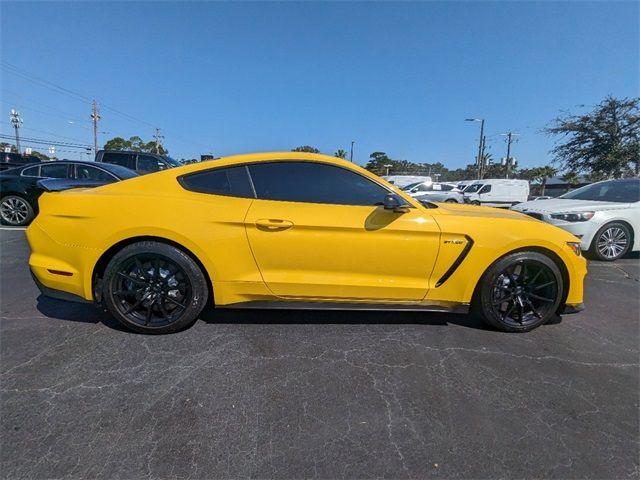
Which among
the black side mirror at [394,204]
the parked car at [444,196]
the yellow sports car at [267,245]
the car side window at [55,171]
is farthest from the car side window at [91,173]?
the parked car at [444,196]

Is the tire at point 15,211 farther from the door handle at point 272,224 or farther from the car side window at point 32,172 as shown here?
the door handle at point 272,224

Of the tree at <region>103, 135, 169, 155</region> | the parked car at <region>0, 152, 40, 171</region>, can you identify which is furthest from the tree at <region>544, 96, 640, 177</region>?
the tree at <region>103, 135, 169, 155</region>

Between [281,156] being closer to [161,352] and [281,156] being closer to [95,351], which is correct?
[161,352]

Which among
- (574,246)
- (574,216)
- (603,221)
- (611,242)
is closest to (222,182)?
(574,246)

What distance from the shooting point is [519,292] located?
2.79m

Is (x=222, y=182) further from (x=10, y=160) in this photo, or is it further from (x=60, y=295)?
(x=10, y=160)

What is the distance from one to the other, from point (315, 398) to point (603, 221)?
5730mm

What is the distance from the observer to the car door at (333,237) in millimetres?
2504

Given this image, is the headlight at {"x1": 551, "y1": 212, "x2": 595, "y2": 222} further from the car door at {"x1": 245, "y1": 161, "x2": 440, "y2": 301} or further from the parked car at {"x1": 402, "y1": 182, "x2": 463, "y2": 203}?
the parked car at {"x1": 402, "y1": 182, "x2": 463, "y2": 203}

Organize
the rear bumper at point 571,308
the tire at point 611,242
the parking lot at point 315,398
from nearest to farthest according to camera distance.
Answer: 1. the parking lot at point 315,398
2. the rear bumper at point 571,308
3. the tire at point 611,242

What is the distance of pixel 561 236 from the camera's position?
2.80 m

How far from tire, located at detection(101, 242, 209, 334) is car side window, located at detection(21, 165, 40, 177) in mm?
6322

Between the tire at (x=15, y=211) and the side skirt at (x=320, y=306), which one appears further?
the tire at (x=15, y=211)

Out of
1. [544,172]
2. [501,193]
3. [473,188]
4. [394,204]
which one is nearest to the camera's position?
[394,204]
